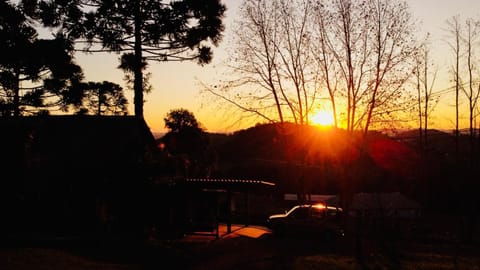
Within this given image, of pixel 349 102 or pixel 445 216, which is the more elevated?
pixel 349 102

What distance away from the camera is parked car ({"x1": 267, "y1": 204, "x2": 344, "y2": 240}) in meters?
26.9

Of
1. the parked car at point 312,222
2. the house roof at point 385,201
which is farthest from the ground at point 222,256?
the house roof at point 385,201

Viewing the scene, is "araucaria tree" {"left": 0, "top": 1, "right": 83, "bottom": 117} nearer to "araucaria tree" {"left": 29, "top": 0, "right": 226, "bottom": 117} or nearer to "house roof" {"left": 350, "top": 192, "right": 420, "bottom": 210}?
"araucaria tree" {"left": 29, "top": 0, "right": 226, "bottom": 117}

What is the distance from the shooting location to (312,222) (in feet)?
89.0

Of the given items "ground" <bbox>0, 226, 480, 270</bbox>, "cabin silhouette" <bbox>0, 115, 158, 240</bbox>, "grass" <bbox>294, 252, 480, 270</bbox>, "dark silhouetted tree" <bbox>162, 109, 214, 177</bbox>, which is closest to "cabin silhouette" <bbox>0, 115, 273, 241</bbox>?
"cabin silhouette" <bbox>0, 115, 158, 240</bbox>

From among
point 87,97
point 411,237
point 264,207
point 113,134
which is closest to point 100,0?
point 113,134

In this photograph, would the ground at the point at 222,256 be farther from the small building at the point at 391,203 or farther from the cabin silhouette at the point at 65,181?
the small building at the point at 391,203

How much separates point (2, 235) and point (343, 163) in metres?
16.0

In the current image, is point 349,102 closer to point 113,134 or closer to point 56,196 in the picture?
point 113,134

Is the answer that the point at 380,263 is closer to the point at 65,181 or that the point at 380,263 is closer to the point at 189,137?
the point at 65,181

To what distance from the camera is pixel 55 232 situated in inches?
992

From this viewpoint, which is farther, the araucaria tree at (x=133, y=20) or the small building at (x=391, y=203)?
the small building at (x=391, y=203)

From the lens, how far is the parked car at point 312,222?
88.3 ft

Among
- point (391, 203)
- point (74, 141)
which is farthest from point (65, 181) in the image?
point (391, 203)
